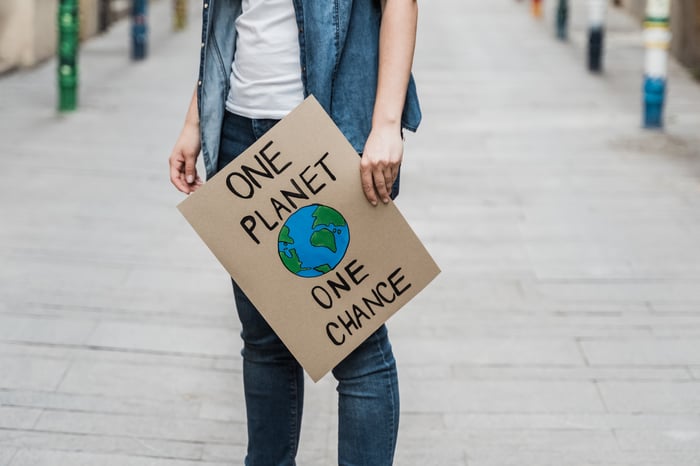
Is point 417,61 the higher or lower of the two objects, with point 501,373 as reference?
lower

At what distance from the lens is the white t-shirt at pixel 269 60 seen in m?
2.44

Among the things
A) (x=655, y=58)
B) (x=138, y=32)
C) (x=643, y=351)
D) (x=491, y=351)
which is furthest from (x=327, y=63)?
(x=138, y=32)

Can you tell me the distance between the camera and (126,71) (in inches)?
443

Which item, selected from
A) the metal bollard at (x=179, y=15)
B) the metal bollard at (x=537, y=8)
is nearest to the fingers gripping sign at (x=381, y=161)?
the metal bollard at (x=179, y=15)

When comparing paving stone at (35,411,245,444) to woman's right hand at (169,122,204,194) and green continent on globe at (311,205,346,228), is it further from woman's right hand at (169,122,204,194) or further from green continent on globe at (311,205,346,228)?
green continent on globe at (311,205,346,228)

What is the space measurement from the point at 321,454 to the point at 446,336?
44.9 inches

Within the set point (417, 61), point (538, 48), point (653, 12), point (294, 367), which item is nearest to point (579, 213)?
point (653, 12)

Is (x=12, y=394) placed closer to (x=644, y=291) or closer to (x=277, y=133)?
(x=277, y=133)

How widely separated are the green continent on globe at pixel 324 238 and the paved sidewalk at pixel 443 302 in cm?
104

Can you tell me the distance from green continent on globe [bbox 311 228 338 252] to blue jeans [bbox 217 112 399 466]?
216mm

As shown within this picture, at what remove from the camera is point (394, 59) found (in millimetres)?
2404

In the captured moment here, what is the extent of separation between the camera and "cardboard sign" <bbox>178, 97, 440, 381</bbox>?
8.04 ft

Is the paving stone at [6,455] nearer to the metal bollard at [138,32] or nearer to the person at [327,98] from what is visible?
the person at [327,98]

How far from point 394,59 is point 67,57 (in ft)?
22.5
